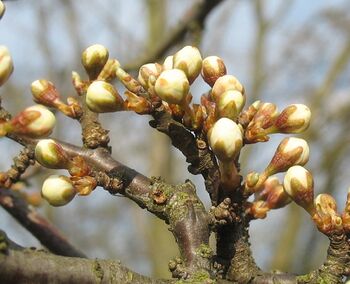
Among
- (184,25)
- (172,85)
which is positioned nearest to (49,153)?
(172,85)

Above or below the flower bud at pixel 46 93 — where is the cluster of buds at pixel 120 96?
below

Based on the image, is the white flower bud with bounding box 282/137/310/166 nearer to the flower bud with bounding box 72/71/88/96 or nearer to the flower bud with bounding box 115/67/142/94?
the flower bud with bounding box 115/67/142/94

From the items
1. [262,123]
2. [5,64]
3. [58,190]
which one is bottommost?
[58,190]

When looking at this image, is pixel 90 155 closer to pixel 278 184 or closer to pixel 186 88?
pixel 186 88

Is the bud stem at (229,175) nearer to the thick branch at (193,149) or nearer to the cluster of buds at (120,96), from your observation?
the thick branch at (193,149)

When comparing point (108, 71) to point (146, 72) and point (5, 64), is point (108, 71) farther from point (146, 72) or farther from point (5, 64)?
point (5, 64)

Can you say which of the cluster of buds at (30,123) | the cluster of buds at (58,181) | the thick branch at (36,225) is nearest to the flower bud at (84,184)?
the cluster of buds at (58,181)
